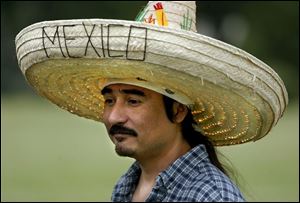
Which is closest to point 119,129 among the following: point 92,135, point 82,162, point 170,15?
point 170,15

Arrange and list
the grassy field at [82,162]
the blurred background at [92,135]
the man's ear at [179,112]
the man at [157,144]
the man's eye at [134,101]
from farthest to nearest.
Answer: the blurred background at [92,135] → the grassy field at [82,162] → the man's ear at [179,112] → the man's eye at [134,101] → the man at [157,144]

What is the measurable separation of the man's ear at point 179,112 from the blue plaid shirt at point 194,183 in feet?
0.47

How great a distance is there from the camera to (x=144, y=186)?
4156mm

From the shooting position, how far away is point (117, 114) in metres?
3.95

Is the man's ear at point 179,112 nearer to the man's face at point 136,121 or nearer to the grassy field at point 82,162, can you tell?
the man's face at point 136,121

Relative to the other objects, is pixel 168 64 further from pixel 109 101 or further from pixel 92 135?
pixel 92 135

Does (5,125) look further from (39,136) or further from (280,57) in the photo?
(280,57)

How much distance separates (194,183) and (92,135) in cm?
1165

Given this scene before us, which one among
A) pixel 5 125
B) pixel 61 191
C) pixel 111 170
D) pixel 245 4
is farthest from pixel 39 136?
pixel 245 4

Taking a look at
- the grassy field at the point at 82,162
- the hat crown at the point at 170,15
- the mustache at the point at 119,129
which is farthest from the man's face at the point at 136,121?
the grassy field at the point at 82,162

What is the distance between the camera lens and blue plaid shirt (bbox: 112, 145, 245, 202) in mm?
3705

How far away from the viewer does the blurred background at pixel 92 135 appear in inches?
409

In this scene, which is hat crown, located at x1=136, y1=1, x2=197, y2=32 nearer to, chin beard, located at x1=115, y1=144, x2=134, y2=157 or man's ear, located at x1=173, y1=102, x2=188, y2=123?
man's ear, located at x1=173, y1=102, x2=188, y2=123

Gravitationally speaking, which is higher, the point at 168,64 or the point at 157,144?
the point at 168,64
